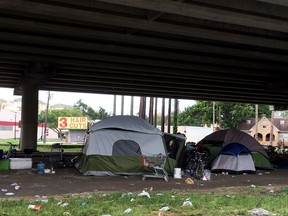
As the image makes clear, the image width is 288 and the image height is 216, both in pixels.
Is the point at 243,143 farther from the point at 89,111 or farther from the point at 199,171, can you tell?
the point at 89,111

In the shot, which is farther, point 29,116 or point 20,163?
point 29,116

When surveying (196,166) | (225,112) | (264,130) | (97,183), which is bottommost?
(97,183)

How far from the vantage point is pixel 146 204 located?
29.9ft

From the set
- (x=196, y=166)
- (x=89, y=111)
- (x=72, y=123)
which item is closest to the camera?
(x=196, y=166)

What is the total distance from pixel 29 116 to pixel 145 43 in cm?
1362

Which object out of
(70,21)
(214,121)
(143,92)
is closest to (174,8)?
(70,21)

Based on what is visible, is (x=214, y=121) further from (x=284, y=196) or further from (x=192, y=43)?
(x=284, y=196)

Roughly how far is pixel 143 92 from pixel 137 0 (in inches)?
1004

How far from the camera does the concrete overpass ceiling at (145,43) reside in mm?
11984

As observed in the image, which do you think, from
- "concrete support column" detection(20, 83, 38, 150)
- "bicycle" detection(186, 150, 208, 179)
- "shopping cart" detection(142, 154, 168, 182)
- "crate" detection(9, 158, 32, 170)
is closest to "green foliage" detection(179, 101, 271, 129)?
"concrete support column" detection(20, 83, 38, 150)

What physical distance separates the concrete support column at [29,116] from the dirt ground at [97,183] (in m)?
11.4

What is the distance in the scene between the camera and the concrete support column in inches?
1062

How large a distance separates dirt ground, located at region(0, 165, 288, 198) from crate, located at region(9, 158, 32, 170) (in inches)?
24.4

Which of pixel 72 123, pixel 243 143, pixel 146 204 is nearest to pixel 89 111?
pixel 72 123
